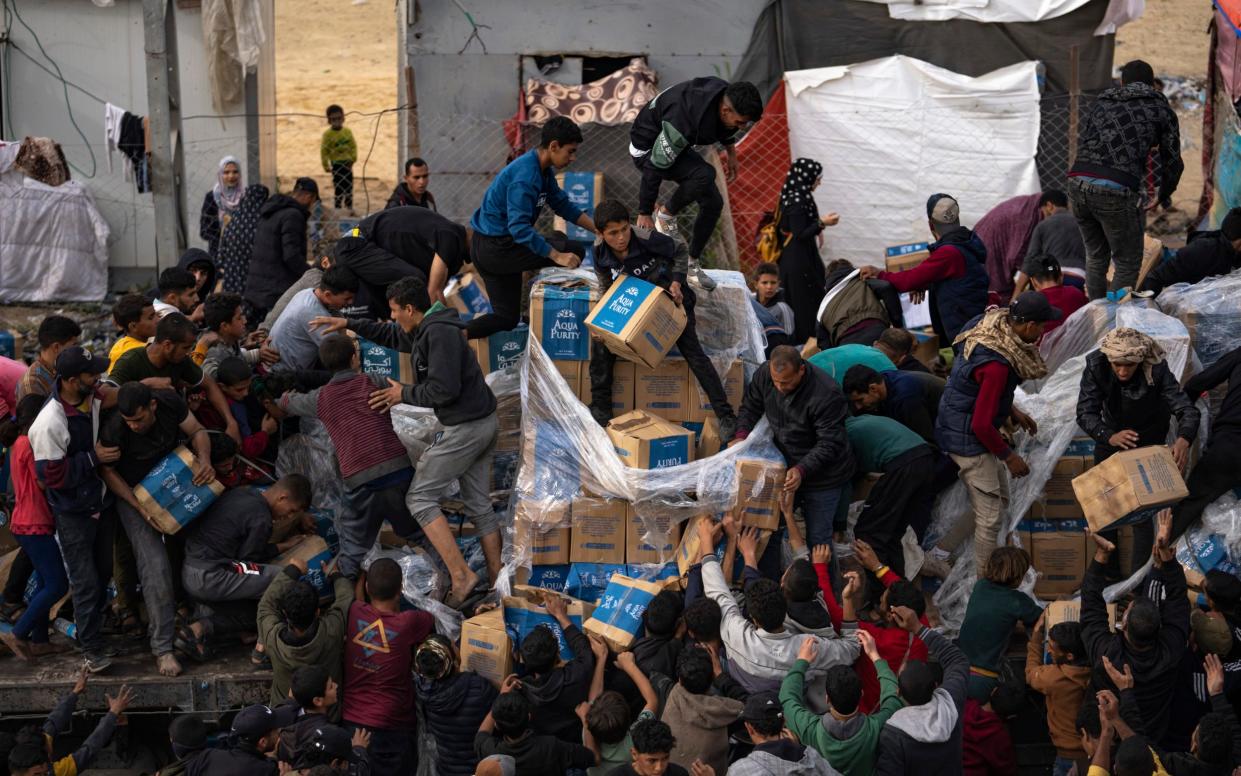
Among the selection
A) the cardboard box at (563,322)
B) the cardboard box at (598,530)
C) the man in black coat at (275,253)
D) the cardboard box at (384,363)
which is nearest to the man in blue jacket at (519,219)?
the cardboard box at (563,322)

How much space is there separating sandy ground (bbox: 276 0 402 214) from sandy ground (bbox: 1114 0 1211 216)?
32.8ft

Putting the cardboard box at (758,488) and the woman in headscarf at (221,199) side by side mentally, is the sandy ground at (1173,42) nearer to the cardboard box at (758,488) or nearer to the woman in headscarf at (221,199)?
the woman in headscarf at (221,199)

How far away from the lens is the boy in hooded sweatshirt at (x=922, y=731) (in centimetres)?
655

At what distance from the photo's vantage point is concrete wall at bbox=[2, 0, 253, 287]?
13.7 m

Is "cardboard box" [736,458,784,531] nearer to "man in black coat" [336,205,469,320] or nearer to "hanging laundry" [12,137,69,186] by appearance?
"man in black coat" [336,205,469,320]

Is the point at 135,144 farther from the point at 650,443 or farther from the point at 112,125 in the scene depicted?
the point at 650,443

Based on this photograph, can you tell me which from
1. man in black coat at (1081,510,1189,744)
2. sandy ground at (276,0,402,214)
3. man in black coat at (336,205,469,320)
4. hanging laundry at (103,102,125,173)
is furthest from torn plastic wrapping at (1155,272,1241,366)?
sandy ground at (276,0,402,214)

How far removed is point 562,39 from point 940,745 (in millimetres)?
8583

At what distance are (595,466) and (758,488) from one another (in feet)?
3.09

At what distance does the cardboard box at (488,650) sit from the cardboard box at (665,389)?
66.9 inches

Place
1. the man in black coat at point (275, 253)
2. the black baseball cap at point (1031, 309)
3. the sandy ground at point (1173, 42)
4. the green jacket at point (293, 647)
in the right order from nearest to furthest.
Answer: the green jacket at point (293, 647)
the black baseball cap at point (1031, 309)
the man in black coat at point (275, 253)
the sandy ground at point (1173, 42)

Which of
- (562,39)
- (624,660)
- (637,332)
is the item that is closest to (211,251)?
(562,39)

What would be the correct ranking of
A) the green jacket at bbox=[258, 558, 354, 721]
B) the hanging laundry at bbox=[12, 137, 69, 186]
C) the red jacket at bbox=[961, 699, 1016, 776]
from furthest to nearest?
the hanging laundry at bbox=[12, 137, 69, 186] < the red jacket at bbox=[961, 699, 1016, 776] < the green jacket at bbox=[258, 558, 354, 721]

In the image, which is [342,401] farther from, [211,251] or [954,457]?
[211,251]
